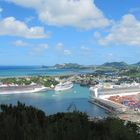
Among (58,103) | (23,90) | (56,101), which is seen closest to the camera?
(58,103)

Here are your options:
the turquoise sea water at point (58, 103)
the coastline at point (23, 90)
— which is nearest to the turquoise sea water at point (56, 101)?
the turquoise sea water at point (58, 103)

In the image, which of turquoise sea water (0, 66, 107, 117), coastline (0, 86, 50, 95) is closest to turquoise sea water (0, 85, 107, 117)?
turquoise sea water (0, 66, 107, 117)

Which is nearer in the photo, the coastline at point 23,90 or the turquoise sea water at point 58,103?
the turquoise sea water at point 58,103

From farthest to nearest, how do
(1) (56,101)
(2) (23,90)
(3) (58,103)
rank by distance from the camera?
(2) (23,90), (1) (56,101), (3) (58,103)

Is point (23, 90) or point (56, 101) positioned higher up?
point (23, 90)

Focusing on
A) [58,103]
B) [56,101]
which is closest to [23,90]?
[56,101]

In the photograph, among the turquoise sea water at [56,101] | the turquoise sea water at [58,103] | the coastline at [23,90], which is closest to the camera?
the turquoise sea water at [58,103]

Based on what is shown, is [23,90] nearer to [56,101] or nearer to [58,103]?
[56,101]

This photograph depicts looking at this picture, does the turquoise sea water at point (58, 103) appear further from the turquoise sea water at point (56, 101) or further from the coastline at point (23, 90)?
the coastline at point (23, 90)

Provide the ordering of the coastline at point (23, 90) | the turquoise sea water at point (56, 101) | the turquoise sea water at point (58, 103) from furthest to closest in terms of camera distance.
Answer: the coastline at point (23, 90), the turquoise sea water at point (56, 101), the turquoise sea water at point (58, 103)

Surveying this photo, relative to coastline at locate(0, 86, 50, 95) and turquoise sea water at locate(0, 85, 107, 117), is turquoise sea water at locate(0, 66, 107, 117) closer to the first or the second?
turquoise sea water at locate(0, 85, 107, 117)

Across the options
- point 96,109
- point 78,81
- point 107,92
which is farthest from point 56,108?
point 78,81
